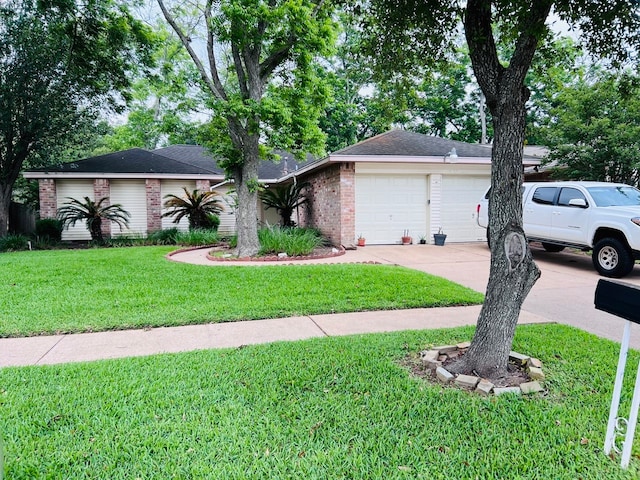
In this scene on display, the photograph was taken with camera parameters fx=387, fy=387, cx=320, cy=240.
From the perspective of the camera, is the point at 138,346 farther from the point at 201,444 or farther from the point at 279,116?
the point at 279,116

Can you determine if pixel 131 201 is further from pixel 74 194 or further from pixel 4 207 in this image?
pixel 4 207

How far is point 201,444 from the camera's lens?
2193 mm

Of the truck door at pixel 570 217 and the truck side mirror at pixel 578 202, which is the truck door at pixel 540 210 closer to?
the truck door at pixel 570 217

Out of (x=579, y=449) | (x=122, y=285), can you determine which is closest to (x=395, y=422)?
(x=579, y=449)

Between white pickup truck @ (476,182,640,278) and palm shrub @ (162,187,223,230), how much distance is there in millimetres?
10016

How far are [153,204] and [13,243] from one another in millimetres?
4470

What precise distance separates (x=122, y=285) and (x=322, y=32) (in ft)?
22.7

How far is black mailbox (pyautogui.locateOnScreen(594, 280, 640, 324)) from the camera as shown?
6.01ft

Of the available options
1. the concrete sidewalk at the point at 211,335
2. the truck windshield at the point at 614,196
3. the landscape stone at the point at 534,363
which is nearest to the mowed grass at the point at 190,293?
the concrete sidewalk at the point at 211,335

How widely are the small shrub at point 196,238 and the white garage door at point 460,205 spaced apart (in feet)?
25.1

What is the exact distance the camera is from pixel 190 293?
19.0ft

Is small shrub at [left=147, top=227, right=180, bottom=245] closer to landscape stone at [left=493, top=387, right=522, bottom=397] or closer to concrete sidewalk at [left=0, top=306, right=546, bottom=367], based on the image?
concrete sidewalk at [left=0, top=306, right=546, bottom=367]

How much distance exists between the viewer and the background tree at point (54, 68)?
1124cm

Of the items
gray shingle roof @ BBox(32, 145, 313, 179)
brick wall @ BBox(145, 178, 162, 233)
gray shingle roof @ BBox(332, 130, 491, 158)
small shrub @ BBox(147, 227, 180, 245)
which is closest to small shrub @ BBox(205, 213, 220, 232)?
small shrub @ BBox(147, 227, 180, 245)
